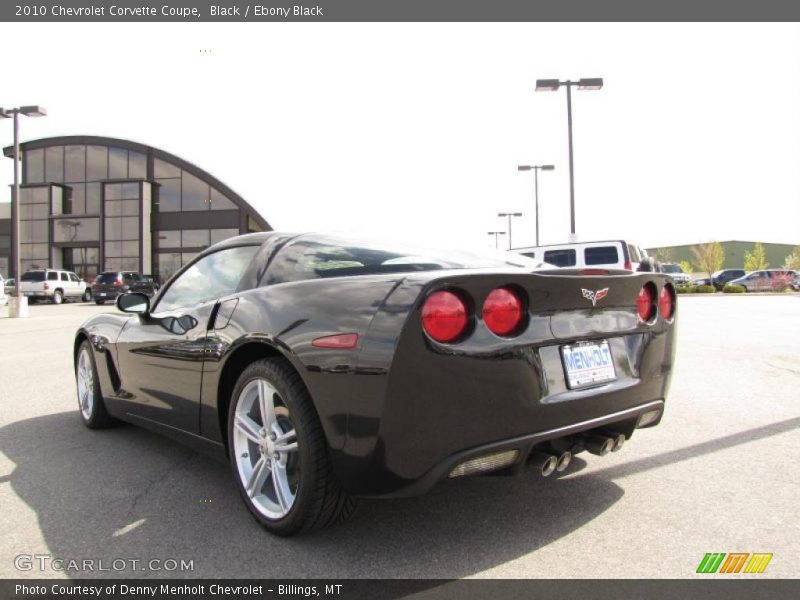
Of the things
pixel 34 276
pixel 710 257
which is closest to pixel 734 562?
pixel 34 276

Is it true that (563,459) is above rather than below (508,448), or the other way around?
below

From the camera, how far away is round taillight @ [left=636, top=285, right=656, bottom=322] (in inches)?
116

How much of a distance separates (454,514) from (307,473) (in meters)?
0.80

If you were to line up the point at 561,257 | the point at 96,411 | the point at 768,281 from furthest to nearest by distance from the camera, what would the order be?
the point at 768,281 < the point at 561,257 < the point at 96,411

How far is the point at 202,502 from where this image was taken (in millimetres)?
2971

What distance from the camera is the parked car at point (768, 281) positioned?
127 ft

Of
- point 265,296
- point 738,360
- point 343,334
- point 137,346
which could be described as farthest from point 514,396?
point 738,360

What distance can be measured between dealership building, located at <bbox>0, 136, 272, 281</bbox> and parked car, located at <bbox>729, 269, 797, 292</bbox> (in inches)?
1337

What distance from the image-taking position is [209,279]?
3.62 m

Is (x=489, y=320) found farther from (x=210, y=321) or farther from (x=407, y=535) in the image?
(x=210, y=321)

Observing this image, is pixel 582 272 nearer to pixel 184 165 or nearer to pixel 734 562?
pixel 734 562

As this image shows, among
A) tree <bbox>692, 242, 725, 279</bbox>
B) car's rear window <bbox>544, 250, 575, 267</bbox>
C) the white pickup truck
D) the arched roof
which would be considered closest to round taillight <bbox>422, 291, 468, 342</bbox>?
car's rear window <bbox>544, 250, 575, 267</bbox>

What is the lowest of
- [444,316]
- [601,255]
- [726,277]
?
[444,316]

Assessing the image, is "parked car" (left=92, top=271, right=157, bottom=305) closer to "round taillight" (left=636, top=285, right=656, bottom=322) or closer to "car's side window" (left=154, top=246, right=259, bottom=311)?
"car's side window" (left=154, top=246, right=259, bottom=311)
